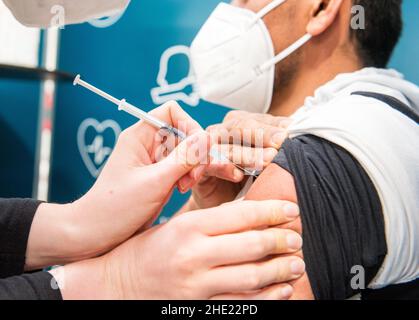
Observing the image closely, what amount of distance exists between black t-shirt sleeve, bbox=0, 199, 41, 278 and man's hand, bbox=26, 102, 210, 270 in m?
0.01

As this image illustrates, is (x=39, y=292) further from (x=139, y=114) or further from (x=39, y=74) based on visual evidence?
(x=39, y=74)

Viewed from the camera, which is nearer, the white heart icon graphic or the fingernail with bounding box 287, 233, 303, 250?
the fingernail with bounding box 287, 233, 303, 250

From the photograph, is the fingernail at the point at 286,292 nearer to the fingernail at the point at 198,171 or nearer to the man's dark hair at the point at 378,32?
the fingernail at the point at 198,171

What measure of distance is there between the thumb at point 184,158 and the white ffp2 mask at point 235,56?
425mm

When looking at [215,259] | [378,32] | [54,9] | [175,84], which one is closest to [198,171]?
[215,259]

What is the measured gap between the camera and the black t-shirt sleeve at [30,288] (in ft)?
1.93

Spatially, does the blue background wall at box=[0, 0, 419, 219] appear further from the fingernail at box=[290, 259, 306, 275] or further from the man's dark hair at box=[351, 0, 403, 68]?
the fingernail at box=[290, 259, 306, 275]

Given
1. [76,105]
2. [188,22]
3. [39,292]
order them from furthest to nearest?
[188,22], [76,105], [39,292]

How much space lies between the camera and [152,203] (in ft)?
2.07

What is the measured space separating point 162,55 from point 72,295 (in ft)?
2.25

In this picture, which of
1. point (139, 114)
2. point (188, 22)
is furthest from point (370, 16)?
point (139, 114)

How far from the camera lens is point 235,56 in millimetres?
991

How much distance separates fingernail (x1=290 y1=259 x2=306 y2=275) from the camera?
1.83 feet

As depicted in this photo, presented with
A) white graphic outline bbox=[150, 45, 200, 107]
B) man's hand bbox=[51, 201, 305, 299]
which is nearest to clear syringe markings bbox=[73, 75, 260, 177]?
man's hand bbox=[51, 201, 305, 299]
